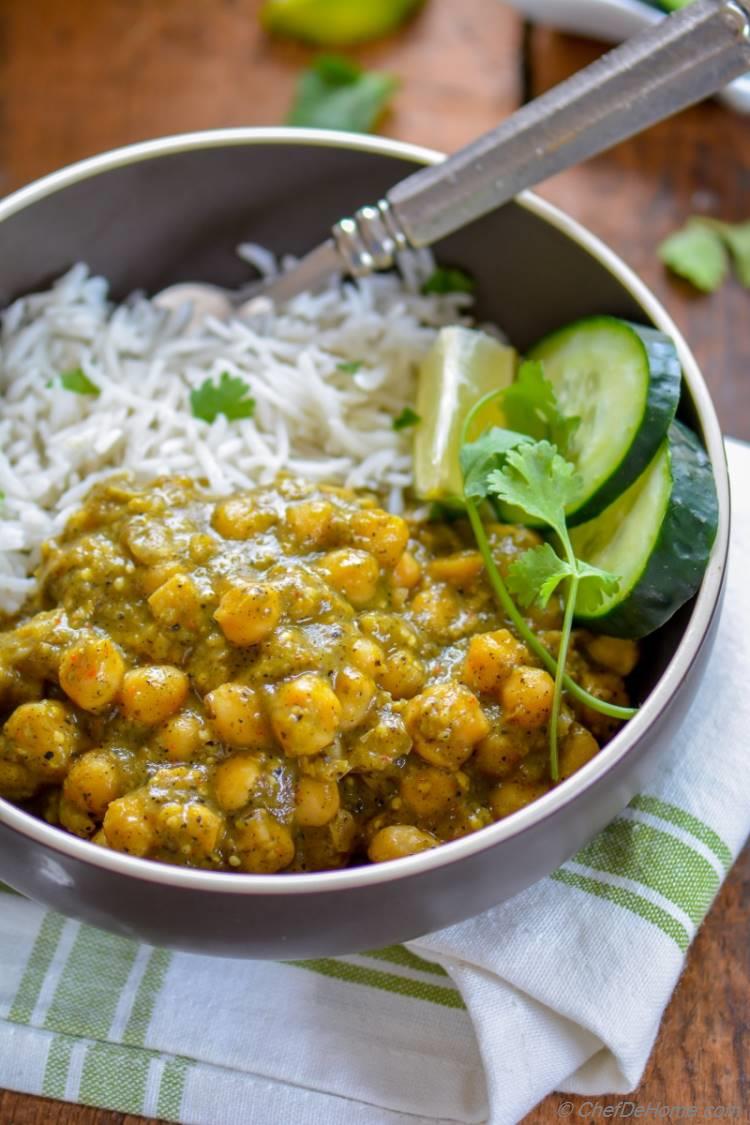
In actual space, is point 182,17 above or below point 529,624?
above

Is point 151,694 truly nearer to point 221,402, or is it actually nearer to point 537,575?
point 537,575

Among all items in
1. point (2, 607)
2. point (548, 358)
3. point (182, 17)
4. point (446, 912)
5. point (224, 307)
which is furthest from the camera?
point (182, 17)

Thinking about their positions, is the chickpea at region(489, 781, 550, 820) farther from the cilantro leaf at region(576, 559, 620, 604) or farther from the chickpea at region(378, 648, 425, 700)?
the cilantro leaf at region(576, 559, 620, 604)

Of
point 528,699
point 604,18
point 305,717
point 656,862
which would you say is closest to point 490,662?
point 528,699

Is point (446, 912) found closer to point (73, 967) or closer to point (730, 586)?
point (73, 967)

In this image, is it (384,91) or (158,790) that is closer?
(158,790)

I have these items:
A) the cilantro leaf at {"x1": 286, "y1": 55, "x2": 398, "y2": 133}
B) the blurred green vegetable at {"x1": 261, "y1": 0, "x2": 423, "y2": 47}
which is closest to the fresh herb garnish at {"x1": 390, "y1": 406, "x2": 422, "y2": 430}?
the cilantro leaf at {"x1": 286, "y1": 55, "x2": 398, "y2": 133}

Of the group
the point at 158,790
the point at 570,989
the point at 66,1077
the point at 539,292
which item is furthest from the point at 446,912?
the point at 539,292

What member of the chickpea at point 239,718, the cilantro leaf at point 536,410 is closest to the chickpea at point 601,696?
the cilantro leaf at point 536,410

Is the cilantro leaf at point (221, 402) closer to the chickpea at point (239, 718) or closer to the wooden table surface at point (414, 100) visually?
the chickpea at point (239, 718)
